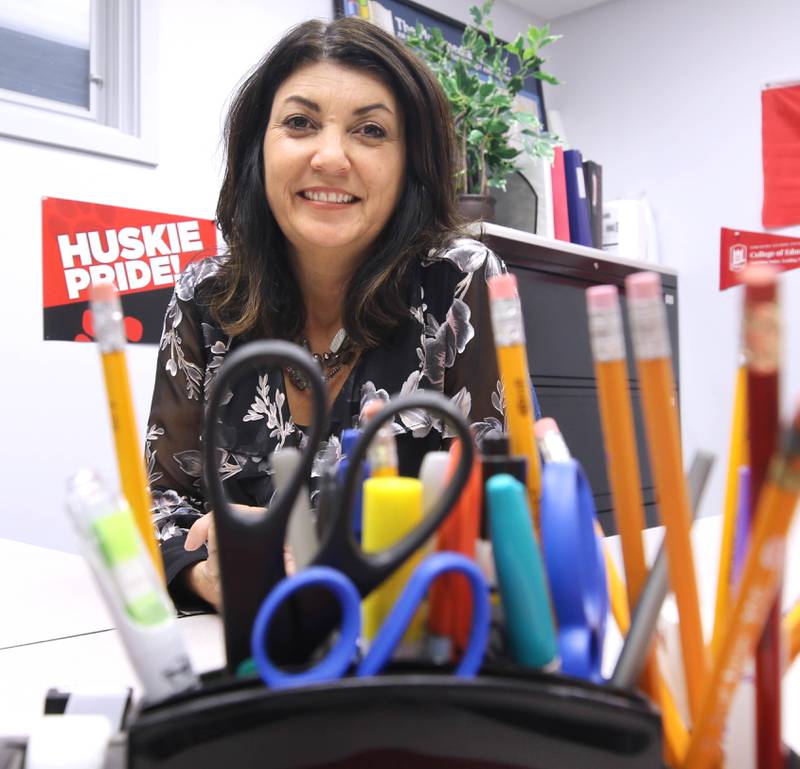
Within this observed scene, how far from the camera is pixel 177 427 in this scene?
1010 mm

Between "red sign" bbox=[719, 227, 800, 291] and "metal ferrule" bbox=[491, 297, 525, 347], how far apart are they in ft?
8.09

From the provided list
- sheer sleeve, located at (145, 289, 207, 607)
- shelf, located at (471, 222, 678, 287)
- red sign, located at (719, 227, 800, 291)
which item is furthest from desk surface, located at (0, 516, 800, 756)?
red sign, located at (719, 227, 800, 291)

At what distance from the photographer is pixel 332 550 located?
0.83 ft

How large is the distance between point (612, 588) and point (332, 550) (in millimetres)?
132

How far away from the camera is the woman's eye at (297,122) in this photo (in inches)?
43.1

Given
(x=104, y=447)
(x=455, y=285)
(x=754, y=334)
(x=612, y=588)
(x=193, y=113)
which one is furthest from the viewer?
(x=193, y=113)

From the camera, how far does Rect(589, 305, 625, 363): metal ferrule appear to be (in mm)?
233

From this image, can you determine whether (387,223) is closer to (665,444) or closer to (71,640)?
(71,640)

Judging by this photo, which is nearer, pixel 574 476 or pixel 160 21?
pixel 574 476

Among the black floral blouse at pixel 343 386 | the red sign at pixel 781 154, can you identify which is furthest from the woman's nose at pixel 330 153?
the red sign at pixel 781 154

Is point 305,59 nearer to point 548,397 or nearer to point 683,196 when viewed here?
point 548,397

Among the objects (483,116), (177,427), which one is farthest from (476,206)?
(177,427)

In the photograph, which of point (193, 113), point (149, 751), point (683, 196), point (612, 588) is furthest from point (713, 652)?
point (683, 196)

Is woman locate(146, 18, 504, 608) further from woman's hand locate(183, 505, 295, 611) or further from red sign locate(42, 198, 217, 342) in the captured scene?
red sign locate(42, 198, 217, 342)
